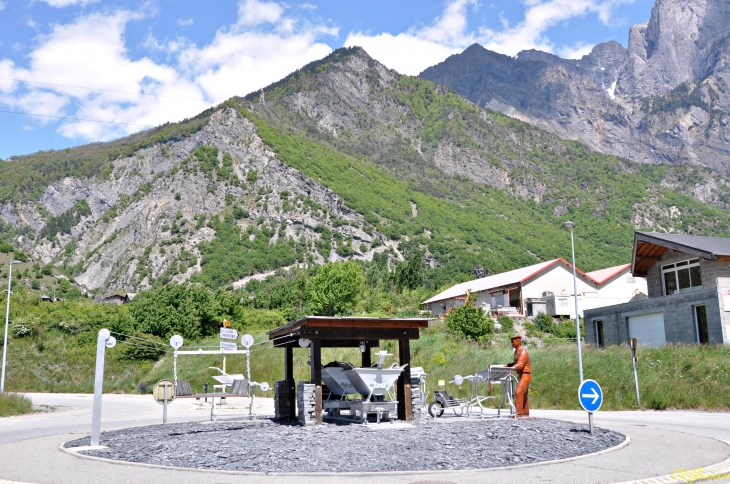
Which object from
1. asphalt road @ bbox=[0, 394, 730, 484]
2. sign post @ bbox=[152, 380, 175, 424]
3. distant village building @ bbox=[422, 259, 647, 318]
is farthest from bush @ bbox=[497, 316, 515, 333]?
sign post @ bbox=[152, 380, 175, 424]

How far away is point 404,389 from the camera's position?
14.4m

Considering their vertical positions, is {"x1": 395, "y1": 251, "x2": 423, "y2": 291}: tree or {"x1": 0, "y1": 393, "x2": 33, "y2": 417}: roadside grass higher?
{"x1": 395, "y1": 251, "x2": 423, "y2": 291}: tree

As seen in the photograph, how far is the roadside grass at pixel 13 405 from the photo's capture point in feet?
71.3

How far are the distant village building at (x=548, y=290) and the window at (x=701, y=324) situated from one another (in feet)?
72.7

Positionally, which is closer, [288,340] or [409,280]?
[288,340]

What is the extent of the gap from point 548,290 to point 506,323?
11.5 metres

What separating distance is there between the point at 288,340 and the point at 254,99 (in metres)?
176

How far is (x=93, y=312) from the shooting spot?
50.7 m

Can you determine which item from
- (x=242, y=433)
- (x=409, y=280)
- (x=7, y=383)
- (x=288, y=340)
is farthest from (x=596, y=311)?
(x=409, y=280)

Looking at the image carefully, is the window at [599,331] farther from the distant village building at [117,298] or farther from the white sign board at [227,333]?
the distant village building at [117,298]

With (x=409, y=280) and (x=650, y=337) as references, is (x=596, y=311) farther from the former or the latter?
(x=409, y=280)

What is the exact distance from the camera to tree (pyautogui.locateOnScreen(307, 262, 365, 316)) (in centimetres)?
6738

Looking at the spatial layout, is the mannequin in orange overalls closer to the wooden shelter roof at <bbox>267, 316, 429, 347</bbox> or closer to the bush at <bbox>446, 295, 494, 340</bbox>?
the wooden shelter roof at <bbox>267, 316, 429, 347</bbox>

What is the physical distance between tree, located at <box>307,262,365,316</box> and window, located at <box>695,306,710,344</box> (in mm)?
42842
